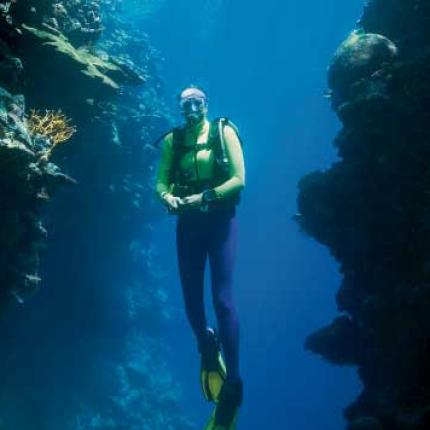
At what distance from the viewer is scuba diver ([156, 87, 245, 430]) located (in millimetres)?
6355

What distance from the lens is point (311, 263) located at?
99.7 metres

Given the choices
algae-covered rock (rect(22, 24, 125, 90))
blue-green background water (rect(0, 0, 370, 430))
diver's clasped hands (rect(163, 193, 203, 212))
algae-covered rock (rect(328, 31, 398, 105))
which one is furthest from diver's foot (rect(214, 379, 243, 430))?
algae-covered rock (rect(22, 24, 125, 90))

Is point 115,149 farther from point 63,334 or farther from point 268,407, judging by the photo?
point 268,407

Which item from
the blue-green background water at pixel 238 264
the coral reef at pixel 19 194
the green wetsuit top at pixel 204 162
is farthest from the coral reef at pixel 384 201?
the coral reef at pixel 19 194

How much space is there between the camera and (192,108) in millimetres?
6934

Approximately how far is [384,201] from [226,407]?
15.3ft

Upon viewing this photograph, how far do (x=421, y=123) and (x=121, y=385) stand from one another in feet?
64.0

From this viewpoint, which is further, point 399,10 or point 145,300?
point 145,300

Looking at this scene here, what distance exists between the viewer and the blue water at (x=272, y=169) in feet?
197

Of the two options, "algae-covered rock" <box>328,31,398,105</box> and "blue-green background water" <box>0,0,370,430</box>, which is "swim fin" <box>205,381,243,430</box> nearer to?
"algae-covered rock" <box>328,31,398,105</box>

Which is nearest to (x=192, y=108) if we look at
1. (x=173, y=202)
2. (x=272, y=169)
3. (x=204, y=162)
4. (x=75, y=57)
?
(x=204, y=162)

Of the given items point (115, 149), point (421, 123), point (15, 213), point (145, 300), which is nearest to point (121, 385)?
point (145, 300)

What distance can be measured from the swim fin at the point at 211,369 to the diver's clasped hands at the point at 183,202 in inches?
75.2

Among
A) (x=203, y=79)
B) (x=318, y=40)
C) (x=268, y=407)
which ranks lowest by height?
(x=268, y=407)
